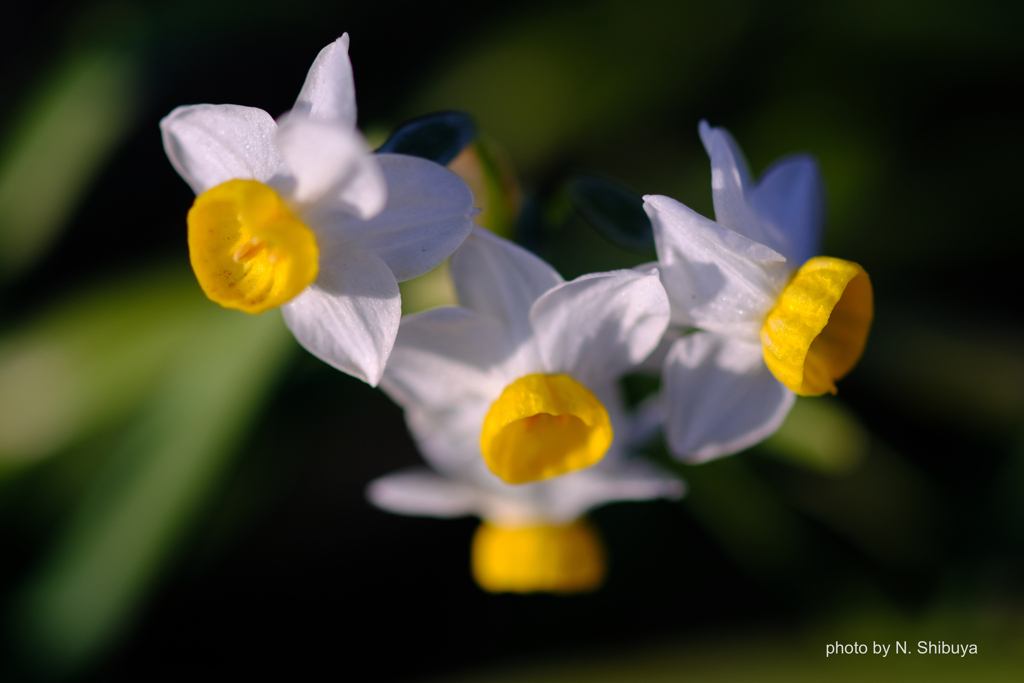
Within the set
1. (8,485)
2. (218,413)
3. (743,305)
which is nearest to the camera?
(743,305)

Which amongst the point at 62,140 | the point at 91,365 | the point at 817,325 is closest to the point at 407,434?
the point at 91,365

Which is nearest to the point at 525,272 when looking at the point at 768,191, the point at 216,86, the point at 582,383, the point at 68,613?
the point at 582,383

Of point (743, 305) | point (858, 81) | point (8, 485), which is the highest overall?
point (743, 305)

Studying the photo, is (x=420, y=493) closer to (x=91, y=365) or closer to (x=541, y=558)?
(x=541, y=558)

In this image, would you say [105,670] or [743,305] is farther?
[105,670]

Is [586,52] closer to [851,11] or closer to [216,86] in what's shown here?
[851,11]

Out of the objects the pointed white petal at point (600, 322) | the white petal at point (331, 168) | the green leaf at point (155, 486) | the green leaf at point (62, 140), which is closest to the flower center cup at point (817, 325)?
the pointed white petal at point (600, 322)
